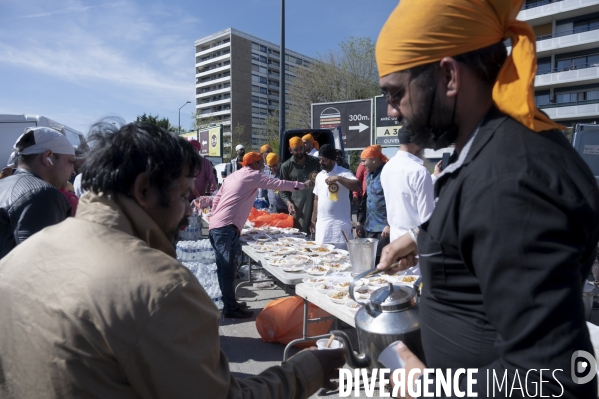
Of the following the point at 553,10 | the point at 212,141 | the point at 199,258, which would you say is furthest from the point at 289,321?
the point at 553,10

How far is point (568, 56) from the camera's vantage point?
38531 mm

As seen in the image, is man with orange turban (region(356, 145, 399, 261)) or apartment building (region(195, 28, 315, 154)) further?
apartment building (region(195, 28, 315, 154))

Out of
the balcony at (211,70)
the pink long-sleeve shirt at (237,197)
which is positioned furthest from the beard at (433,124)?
the balcony at (211,70)

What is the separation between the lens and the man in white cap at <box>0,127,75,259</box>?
246 centimetres

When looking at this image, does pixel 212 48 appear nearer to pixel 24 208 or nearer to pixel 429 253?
pixel 24 208

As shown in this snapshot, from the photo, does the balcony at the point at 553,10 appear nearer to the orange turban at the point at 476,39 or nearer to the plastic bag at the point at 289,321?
the plastic bag at the point at 289,321

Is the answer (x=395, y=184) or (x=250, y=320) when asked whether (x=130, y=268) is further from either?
(x=250, y=320)

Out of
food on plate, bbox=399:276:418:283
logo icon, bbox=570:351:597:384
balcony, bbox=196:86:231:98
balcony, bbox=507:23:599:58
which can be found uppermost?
balcony, bbox=196:86:231:98

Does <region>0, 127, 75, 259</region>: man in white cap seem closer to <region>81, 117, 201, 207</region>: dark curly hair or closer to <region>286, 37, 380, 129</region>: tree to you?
<region>81, 117, 201, 207</region>: dark curly hair

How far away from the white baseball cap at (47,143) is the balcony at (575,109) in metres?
40.9

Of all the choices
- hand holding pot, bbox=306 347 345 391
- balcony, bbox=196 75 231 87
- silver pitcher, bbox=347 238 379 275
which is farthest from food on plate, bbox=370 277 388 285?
balcony, bbox=196 75 231 87

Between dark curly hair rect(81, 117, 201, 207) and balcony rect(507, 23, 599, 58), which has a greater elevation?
balcony rect(507, 23, 599, 58)

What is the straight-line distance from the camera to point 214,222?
486 cm

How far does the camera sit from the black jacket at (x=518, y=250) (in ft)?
2.49
